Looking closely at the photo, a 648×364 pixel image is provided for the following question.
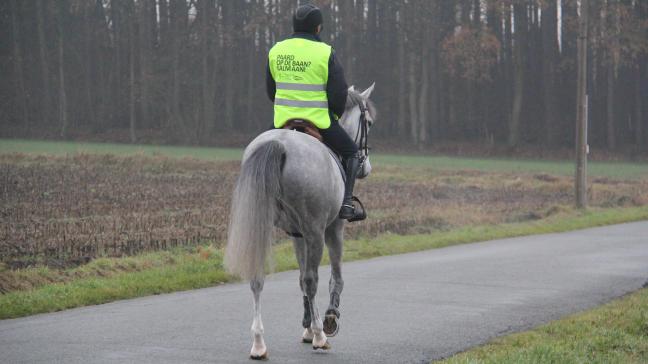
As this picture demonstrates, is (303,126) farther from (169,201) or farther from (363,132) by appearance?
(169,201)

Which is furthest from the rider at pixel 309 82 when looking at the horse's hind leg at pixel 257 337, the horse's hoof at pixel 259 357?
the horse's hoof at pixel 259 357

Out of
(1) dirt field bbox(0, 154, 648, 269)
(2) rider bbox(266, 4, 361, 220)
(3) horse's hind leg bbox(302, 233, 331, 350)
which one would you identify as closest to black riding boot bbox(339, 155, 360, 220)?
(2) rider bbox(266, 4, 361, 220)

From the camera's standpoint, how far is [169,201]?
80.6ft

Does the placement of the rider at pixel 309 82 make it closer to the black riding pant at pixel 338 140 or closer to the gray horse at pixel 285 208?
the black riding pant at pixel 338 140

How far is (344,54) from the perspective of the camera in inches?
3295

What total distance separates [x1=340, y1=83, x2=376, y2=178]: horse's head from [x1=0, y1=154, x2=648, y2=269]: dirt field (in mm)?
5799

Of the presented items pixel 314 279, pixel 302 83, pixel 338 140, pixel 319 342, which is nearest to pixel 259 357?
pixel 319 342

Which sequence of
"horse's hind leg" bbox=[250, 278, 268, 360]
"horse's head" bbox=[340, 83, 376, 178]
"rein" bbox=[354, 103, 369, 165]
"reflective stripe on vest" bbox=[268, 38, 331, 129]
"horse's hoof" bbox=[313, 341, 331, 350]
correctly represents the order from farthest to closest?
"rein" bbox=[354, 103, 369, 165] < "horse's head" bbox=[340, 83, 376, 178] < "reflective stripe on vest" bbox=[268, 38, 331, 129] < "horse's hoof" bbox=[313, 341, 331, 350] < "horse's hind leg" bbox=[250, 278, 268, 360]

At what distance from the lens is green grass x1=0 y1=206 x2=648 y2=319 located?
11586 millimetres

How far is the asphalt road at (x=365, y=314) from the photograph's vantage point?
8.61 meters

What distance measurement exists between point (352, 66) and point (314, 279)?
61406mm

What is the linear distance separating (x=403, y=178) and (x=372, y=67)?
1874 inches

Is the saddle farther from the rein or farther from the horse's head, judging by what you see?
the rein

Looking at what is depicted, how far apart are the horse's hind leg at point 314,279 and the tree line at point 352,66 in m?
55.6
